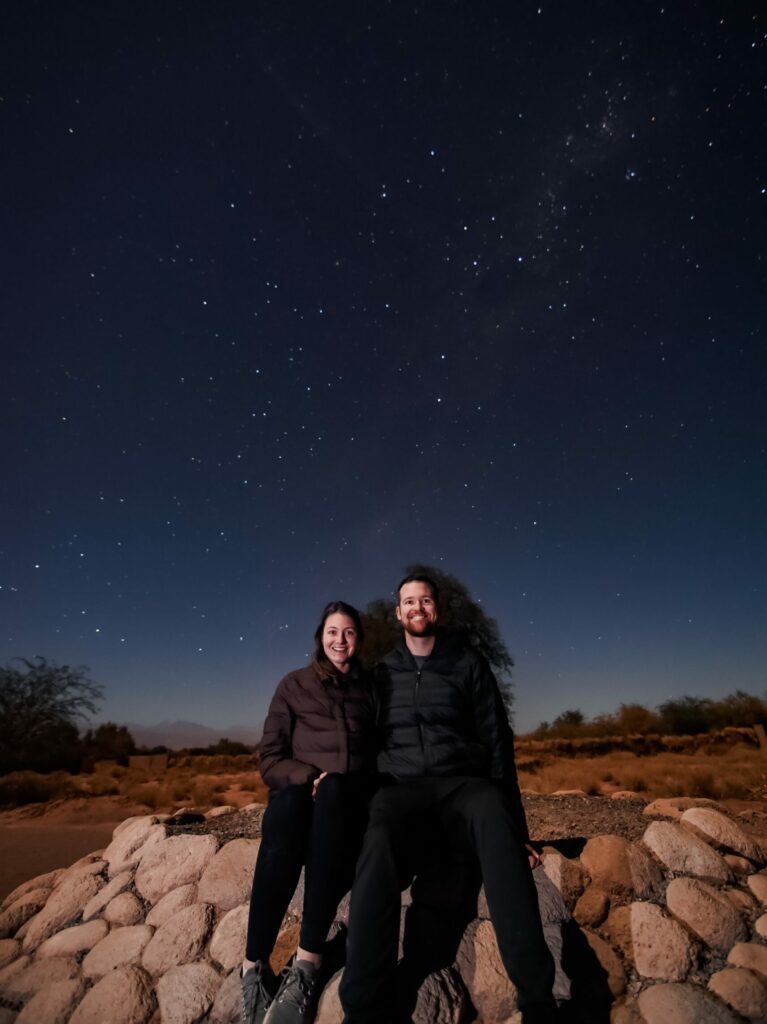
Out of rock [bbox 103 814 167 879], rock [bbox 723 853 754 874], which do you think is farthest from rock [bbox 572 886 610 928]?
rock [bbox 103 814 167 879]

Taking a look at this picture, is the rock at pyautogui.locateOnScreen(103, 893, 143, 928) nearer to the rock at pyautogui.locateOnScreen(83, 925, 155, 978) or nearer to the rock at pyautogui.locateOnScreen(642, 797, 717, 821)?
the rock at pyautogui.locateOnScreen(83, 925, 155, 978)

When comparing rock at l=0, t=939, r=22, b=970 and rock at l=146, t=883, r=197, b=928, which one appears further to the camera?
rock at l=0, t=939, r=22, b=970

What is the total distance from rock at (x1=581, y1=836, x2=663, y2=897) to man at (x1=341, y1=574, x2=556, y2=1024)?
3.05 ft

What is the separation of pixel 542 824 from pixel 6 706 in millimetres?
28185

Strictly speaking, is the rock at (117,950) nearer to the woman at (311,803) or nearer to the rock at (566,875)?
the woman at (311,803)

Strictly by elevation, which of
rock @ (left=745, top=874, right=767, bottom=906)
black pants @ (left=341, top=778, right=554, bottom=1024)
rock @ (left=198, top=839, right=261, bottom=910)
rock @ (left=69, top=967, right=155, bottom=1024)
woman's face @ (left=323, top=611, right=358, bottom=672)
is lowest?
rock @ (left=69, top=967, right=155, bottom=1024)

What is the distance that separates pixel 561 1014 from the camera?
2.66 metres

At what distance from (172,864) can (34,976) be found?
1044 millimetres

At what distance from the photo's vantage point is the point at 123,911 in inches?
157

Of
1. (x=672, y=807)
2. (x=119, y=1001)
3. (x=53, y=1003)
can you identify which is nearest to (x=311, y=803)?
(x=119, y=1001)

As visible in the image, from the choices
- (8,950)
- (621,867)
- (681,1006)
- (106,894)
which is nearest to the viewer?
(681,1006)

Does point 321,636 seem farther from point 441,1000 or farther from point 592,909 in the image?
point 592,909

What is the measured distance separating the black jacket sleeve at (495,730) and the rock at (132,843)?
137 inches

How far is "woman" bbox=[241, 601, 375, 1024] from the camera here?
2.52 metres
